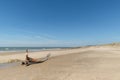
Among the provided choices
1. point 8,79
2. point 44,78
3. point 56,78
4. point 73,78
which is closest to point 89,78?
point 73,78

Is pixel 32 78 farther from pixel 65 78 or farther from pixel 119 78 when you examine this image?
pixel 119 78

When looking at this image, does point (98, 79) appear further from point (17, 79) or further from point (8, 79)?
point (8, 79)

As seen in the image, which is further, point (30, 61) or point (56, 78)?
point (30, 61)

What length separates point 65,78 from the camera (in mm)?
8039

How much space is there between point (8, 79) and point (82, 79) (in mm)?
4876

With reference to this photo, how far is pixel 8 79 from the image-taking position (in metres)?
8.79

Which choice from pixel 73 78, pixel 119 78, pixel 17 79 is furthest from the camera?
pixel 17 79

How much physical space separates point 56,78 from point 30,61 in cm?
741

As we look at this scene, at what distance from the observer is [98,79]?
745cm

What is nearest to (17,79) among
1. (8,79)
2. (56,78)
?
(8,79)

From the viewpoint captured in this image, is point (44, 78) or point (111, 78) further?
point (44, 78)

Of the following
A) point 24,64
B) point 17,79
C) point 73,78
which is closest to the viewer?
point 73,78

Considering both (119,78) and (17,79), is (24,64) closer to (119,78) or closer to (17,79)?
(17,79)

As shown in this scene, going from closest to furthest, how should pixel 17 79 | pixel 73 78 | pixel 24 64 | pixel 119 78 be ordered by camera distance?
pixel 119 78
pixel 73 78
pixel 17 79
pixel 24 64
